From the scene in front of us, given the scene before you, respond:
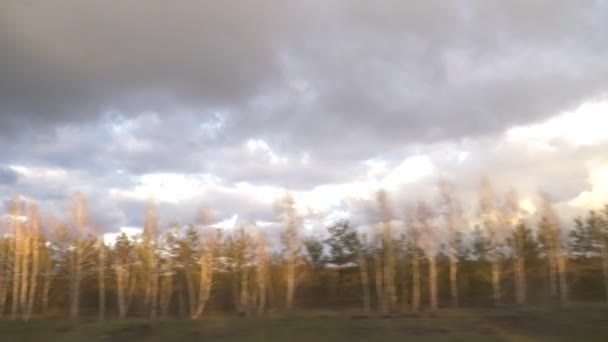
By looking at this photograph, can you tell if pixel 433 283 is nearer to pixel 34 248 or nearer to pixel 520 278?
pixel 520 278

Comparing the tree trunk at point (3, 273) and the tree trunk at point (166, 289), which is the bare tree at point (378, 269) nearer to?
the tree trunk at point (166, 289)

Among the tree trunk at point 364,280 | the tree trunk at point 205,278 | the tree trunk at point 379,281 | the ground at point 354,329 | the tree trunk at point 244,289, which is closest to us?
the ground at point 354,329

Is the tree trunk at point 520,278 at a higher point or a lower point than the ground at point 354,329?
higher

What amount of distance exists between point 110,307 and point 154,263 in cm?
1158

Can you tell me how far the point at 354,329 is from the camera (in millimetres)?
37625

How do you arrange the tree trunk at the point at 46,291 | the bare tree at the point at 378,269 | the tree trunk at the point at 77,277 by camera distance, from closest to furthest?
the tree trunk at the point at 77,277
the bare tree at the point at 378,269
the tree trunk at the point at 46,291

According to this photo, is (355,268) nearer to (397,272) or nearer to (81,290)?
(397,272)

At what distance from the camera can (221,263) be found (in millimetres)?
73000

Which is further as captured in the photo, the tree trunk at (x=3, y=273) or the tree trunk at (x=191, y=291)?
the tree trunk at (x=3, y=273)

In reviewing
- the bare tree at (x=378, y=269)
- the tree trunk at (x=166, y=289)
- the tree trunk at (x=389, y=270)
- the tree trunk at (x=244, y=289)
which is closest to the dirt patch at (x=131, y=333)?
the tree trunk at (x=244, y=289)

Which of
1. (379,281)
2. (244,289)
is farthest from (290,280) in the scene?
(379,281)

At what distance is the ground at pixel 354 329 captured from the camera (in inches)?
1355

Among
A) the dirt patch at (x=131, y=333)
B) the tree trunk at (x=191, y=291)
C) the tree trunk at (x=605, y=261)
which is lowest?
the dirt patch at (x=131, y=333)

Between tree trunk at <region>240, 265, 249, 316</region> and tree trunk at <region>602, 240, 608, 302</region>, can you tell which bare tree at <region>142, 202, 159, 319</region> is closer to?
tree trunk at <region>240, 265, 249, 316</region>
